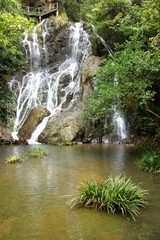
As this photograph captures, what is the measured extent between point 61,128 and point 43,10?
3001 centimetres

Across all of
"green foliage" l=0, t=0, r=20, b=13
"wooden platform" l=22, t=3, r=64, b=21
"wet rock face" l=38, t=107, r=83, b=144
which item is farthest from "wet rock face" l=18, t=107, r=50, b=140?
"wooden platform" l=22, t=3, r=64, b=21

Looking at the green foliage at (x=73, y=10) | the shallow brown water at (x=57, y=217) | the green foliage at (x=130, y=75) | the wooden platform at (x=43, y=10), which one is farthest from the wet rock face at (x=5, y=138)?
the green foliage at (x=73, y=10)

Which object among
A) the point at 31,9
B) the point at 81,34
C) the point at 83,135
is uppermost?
the point at 31,9

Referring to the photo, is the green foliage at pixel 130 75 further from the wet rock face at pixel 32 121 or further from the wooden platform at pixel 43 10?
the wooden platform at pixel 43 10

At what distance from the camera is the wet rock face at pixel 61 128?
21.4m

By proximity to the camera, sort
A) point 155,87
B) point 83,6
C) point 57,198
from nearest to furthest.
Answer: point 57,198
point 155,87
point 83,6

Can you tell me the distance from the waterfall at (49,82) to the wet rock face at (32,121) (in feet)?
1.87

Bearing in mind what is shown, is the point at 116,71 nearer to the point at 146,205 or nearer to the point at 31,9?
the point at 146,205

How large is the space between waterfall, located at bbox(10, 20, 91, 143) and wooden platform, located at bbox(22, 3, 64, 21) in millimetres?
5000

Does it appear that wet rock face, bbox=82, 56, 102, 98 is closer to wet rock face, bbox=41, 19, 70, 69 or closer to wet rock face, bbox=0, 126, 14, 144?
wet rock face, bbox=41, 19, 70, 69

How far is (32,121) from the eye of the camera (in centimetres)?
2444

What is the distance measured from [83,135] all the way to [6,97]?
436 inches

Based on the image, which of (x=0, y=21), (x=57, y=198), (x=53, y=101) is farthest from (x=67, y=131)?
(x=57, y=198)

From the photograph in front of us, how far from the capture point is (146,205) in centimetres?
477
